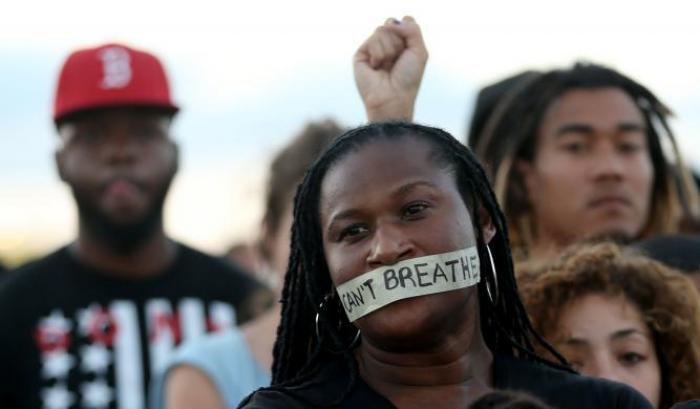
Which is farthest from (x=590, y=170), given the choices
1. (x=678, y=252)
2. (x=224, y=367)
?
(x=224, y=367)

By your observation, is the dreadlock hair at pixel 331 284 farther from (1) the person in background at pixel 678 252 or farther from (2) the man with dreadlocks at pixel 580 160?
(2) the man with dreadlocks at pixel 580 160

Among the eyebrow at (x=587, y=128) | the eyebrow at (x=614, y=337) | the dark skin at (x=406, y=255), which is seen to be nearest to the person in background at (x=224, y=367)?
the eyebrow at (x=587, y=128)

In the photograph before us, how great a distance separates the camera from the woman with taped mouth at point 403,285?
3059mm

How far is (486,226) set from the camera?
10.9 ft

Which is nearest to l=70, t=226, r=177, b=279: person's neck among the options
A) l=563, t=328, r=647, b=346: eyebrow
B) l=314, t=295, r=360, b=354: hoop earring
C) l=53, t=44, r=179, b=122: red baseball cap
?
l=53, t=44, r=179, b=122: red baseball cap

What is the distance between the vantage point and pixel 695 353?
13.6 feet

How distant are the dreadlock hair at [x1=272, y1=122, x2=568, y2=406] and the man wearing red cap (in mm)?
2957

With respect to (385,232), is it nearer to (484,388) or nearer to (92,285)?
(484,388)

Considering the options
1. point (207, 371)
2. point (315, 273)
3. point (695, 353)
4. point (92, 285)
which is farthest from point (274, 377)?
point (92, 285)

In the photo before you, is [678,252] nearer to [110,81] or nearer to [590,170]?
[590,170]

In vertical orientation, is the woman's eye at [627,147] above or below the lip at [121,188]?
below

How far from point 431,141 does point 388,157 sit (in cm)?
13

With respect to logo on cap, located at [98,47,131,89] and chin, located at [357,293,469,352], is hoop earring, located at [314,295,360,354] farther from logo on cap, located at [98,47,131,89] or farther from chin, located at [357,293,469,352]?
logo on cap, located at [98,47,131,89]

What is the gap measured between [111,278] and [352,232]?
3.59 metres
